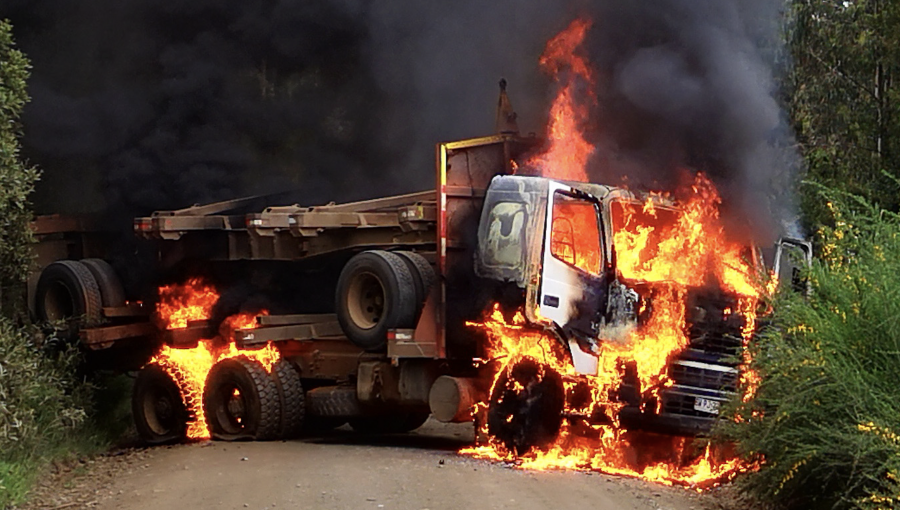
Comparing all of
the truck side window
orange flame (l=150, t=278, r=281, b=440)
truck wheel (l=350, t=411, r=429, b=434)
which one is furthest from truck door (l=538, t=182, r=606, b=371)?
orange flame (l=150, t=278, r=281, b=440)

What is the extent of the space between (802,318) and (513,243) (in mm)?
3111

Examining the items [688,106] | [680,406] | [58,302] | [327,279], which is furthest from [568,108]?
[58,302]

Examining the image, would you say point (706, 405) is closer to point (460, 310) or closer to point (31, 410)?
point (460, 310)

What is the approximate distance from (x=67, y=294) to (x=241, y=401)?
8.72ft

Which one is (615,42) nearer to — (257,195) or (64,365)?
(257,195)

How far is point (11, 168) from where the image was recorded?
34.6 ft

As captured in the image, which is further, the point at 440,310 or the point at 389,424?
the point at 389,424


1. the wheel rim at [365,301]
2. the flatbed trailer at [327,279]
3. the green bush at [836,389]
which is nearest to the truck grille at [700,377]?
the green bush at [836,389]

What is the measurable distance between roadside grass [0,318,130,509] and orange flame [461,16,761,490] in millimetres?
3908

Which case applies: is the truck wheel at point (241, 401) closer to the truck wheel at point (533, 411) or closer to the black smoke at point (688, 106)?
the truck wheel at point (533, 411)

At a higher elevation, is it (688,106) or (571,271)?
(688,106)

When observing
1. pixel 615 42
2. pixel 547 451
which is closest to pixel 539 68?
pixel 615 42

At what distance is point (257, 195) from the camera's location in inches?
562

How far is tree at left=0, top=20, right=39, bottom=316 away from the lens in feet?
34.1
